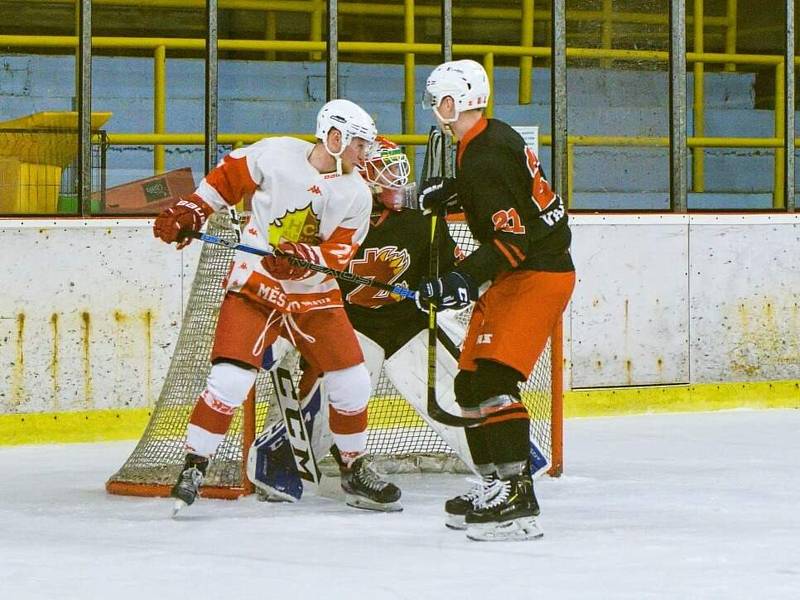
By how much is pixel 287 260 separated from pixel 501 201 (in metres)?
0.71

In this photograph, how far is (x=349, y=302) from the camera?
5195 mm

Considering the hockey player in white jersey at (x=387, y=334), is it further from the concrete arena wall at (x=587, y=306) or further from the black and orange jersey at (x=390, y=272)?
the concrete arena wall at (x=587, y=306)

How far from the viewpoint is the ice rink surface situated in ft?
11.7

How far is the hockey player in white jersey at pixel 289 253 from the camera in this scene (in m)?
4.59

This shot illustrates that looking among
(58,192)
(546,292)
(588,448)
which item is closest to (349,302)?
(546,292)

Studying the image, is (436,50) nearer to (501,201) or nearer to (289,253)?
(289,253)

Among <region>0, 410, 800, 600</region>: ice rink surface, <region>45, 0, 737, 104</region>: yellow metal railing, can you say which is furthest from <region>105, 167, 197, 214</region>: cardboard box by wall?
<region>0, 410, 800, 600</region>: ice rink surface

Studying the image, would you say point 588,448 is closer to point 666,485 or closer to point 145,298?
point 666,485

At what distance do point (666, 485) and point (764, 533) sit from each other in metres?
0.92

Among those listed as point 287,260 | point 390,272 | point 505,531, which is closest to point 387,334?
point 390,272

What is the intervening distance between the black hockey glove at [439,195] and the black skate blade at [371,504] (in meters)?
0.90

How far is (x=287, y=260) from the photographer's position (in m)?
4.62

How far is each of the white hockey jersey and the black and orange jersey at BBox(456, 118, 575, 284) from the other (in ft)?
1.57

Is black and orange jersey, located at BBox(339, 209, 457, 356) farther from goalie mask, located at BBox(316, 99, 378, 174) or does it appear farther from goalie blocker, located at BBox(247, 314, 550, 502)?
→ goalie mask, located at BBox(316, 99, 378, 174)
